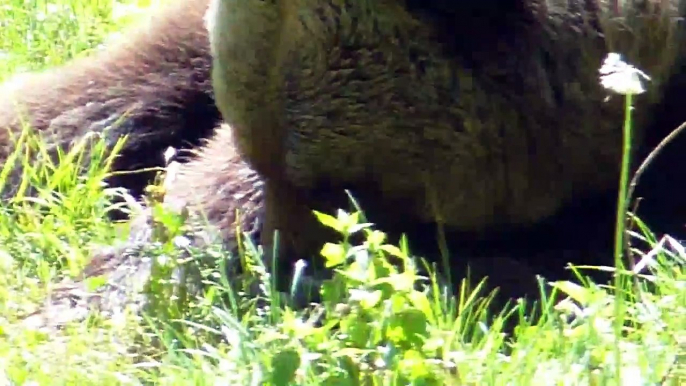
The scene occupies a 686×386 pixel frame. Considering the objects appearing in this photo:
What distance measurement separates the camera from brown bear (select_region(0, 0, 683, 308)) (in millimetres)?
2805

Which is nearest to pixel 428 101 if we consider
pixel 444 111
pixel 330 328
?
pixel 444 111

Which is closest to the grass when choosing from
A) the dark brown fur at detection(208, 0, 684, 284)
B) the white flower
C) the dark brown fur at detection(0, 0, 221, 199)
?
the dark brown fur at detection(208, 0, 684, 284)

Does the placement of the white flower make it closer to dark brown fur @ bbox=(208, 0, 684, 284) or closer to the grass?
the grass

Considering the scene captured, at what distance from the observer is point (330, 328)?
2.38 m

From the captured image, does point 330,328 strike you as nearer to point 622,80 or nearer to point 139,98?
point 622,80

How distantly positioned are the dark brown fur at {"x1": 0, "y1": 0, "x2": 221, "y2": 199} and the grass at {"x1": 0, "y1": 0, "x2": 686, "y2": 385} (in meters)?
0.56

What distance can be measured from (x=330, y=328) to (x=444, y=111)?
760mm

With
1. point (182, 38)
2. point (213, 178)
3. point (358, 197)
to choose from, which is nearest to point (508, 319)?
point (358, 197)

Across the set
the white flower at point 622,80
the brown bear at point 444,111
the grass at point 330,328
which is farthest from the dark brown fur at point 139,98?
the white flower at point 622,80

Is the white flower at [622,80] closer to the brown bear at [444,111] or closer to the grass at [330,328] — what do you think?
the grass at [330,328]

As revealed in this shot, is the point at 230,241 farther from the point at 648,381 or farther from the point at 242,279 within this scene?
the point at 648,381

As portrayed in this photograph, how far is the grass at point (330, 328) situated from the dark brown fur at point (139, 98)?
Answer: 56 cm

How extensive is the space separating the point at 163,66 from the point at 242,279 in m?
1.42

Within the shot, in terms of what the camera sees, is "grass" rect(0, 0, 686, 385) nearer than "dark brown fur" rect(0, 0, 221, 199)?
Yes
